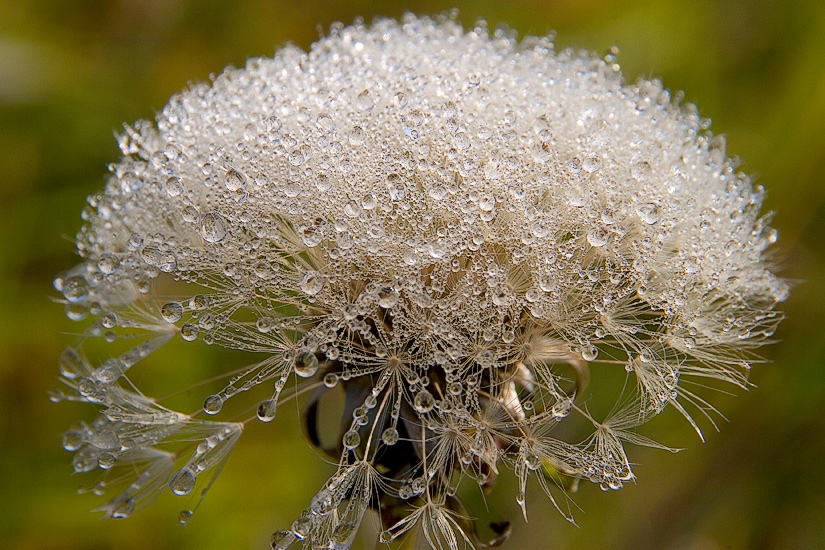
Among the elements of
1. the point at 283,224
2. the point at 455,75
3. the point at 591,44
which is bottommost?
the point at 283,224

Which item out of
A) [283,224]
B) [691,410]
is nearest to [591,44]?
[691,410]

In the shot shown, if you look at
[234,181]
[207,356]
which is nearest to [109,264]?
[234,181]

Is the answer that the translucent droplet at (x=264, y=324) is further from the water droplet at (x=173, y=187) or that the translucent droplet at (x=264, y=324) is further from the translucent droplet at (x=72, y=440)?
the translucent droplet at (x=72, y=440)

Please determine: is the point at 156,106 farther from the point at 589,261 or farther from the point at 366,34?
the point at 589,261

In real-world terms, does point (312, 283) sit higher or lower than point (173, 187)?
lower

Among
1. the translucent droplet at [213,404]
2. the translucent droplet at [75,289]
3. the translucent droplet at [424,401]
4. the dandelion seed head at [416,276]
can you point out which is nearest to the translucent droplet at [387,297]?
the dandelion seed head at [416,276]

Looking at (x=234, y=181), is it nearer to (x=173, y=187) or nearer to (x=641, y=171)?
(x=173, y=187)

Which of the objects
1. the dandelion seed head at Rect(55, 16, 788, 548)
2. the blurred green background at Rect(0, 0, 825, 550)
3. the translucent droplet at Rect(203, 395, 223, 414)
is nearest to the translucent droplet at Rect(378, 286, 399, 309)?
the dandelion seed head at Rect(55, 16, 788, 548)
